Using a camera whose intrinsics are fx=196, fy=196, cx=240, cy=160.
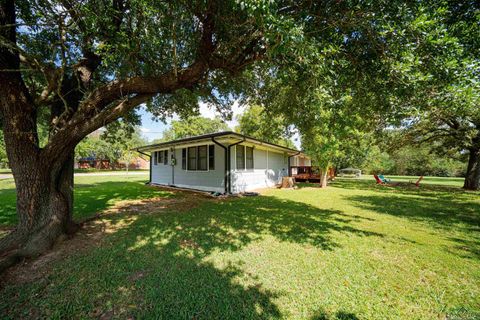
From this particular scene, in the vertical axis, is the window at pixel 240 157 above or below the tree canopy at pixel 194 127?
below

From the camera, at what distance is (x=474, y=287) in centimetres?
258

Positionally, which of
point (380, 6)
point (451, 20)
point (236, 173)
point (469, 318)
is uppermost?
point (451, 20)

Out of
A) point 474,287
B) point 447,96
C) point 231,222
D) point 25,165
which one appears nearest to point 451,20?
point 447,96

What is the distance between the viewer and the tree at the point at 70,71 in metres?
3.30

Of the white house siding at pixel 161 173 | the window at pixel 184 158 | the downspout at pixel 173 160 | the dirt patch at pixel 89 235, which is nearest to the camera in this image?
the dirt patch at pixel 89 235

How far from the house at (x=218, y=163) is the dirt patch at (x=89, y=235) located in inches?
118

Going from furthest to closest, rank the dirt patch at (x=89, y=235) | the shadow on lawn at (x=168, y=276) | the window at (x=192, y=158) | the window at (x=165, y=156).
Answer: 1. the window at (x=165, y=156)
2. the window at (x=192, y=158)
3. the dirt patch at (x=89, y=235)
4. the shadow on lawn at (x=168, y=276)

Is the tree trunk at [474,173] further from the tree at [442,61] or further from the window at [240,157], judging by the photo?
the window at [240,157]

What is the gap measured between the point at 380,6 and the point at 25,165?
6581 millimetres

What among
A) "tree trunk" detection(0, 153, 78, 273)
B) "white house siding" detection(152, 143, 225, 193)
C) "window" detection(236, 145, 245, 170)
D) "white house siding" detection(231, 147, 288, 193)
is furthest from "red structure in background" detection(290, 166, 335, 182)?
"tree trunk" detection(0, 153, 78, 273)

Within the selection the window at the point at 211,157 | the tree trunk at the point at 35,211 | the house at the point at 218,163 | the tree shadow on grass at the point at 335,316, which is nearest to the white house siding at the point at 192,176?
the house at the point at 218,163

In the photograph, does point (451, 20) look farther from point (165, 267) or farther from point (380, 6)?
point (165, 267)

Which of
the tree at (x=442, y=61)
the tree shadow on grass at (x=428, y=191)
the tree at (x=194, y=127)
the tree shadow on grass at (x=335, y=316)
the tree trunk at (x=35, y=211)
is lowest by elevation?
the tree shadow on grass at (x=335, y=316)

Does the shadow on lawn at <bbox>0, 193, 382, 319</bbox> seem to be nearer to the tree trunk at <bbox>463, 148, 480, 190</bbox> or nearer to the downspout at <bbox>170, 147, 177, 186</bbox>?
the downspout at <bbox>170, 147, 177, 186</bbox>
